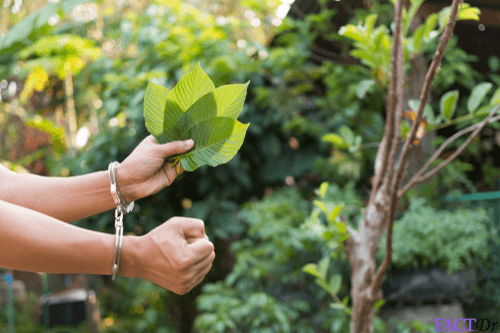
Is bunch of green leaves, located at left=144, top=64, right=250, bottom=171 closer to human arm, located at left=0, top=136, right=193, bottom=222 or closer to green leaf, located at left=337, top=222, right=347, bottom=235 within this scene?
human arm, located at left=0, top=136, right=193, bottom=222

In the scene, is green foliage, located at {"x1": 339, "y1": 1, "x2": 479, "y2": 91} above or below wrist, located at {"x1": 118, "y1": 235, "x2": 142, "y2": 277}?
above

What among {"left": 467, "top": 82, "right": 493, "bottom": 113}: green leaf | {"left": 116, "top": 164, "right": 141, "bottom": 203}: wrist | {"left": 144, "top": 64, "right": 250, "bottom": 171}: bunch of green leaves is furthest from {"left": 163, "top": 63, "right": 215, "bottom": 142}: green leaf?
→ {"left": 467, "top": 82, "right": 493, "bottom": 113}: green leaf

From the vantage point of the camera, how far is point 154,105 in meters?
0.55

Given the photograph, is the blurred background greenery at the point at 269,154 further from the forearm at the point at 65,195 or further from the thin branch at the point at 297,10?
the forearm at the point at 65,195

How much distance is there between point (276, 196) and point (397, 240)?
34.4 inches

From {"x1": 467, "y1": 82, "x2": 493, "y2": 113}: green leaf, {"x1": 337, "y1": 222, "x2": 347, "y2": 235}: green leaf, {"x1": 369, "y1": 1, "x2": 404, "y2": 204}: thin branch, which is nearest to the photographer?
{"x1": 369, "y1": 1, "x2": 404, "y2": 204}: thin branch

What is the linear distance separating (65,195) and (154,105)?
0.22 metres

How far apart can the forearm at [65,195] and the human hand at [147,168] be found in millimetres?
35

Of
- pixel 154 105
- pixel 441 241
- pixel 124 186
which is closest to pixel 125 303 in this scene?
pixel 441 241

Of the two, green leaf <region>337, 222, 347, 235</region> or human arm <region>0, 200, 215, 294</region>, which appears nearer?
human arm <region>0, 200, 215, 294</region>

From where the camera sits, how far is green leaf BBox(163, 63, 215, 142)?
1.72 ft

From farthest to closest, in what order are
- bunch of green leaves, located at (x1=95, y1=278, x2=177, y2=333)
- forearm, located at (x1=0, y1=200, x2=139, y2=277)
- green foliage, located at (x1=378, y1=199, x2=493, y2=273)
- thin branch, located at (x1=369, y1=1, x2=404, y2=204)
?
bunch of green leaves, located at (x1=95, y1=278, x2=177, y2=333) → green foliage, located at (x1=378, y1=199, x2=493, y2=273) → thin branch, located at (x1=369, y1=1, x2=404, y2=204) → forearm, located at (x1=0, y1=200, x2=139, y2=277)

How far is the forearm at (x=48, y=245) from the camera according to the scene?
19.3 inches

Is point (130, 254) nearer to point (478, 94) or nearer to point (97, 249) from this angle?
point (97, 249)
